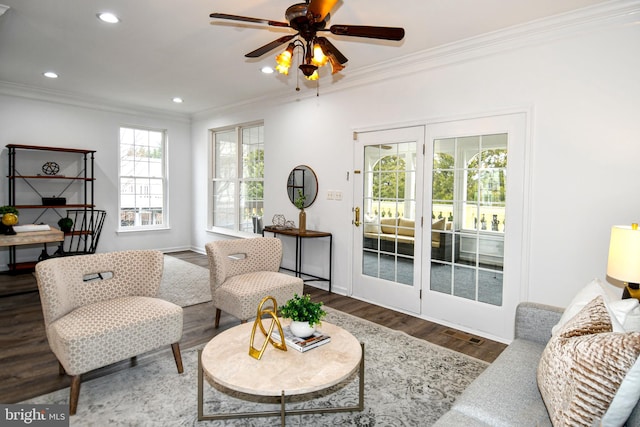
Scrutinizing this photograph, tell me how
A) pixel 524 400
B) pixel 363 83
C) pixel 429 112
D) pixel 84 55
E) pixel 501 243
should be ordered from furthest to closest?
pixel 363 83 < pixel 84 55 < pixel 429 112 < pixel 501 243 < pixel 524 400

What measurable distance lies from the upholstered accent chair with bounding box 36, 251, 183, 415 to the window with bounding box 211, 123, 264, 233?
329cm

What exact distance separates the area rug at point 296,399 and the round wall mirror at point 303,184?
2.53m

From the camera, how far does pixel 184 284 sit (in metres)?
4.83

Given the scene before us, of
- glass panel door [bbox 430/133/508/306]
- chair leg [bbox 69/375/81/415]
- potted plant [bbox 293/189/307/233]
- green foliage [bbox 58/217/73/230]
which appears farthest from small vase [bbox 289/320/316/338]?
green foliage [bbox 58/217/73/230]

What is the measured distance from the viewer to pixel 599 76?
9.09 feet

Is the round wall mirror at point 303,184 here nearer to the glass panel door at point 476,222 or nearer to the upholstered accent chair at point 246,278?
the upholstered accent chair at point 246,278

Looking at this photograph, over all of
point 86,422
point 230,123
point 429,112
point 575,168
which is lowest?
point 86,422

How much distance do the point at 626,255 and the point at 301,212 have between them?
3.36 meters

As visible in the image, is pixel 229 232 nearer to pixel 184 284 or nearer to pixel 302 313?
pixel 184 284

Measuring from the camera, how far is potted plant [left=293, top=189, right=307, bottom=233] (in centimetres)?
477

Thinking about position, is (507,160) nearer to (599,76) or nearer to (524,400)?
(599,76)

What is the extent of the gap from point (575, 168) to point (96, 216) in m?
6.61

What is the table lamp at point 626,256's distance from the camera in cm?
212

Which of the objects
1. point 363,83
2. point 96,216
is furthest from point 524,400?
point 96,216
